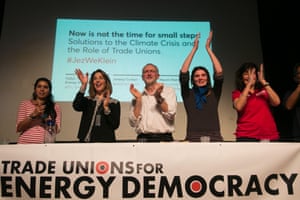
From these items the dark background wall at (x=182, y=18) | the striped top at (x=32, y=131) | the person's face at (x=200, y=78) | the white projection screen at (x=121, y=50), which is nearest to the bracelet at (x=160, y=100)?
the person's face at (x=200, y=78)

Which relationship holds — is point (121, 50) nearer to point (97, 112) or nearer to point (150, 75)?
point (150, 75)

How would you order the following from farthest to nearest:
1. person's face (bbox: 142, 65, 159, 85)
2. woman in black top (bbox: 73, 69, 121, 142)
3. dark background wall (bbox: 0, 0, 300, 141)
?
dark background wall (bbox: 0, 0, 300, 141)
person's face (bbox: 142, 65, 159, 85)
woman in black top (bbox: 73, 69, 121, 142)

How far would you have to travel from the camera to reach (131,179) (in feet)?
5.76

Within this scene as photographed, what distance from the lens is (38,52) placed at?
358cm

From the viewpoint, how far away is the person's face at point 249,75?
2.40m

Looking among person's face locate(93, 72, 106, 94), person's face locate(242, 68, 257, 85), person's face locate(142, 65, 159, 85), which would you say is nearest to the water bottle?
person's face locate(93, 72, 106, 94)

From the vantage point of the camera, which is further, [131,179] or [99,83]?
[99,83]

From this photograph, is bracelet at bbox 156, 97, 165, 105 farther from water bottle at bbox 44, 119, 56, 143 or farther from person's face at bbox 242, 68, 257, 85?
water bottle at bbox 44, 119, 56, 143

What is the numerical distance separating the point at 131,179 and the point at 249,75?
4.17ft

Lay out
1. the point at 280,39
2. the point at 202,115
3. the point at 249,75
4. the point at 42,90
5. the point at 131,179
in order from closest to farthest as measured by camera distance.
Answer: the point at 131,179
the point at 202,115
the point at 249,75
the point at 42,90
the point at 280,39

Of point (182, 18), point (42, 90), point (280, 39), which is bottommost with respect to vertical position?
point (42, 90)

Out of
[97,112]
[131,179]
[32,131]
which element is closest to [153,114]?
[97,112]

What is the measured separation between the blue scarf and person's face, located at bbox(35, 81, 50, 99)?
120 cm

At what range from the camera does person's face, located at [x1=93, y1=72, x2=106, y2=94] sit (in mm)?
2557
